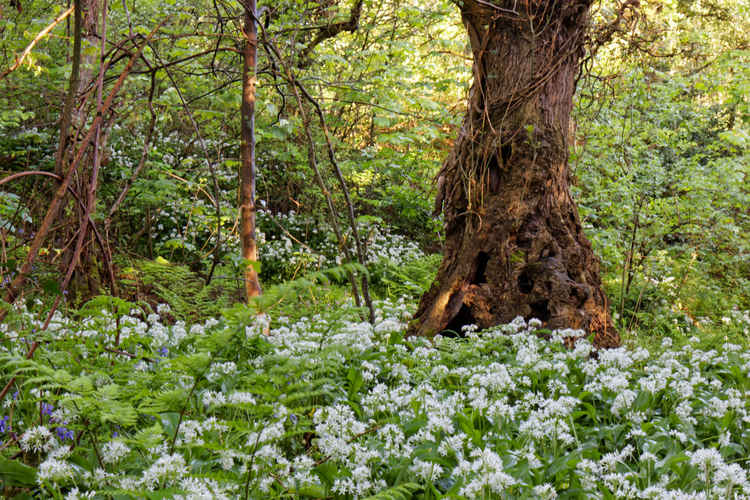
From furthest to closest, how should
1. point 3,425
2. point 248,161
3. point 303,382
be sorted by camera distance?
point 248,161, point 3,425, point 303,382

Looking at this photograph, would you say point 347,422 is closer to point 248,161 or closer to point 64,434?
point 64,434

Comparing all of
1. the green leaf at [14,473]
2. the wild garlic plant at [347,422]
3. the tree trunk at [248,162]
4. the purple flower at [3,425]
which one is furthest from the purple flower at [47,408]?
the tree trunk at [248,162]

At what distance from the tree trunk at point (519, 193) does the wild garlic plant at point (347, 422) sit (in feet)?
1.92

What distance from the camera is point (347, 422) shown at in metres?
2.38

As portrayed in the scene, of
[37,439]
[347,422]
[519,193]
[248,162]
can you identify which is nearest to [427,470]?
[347,422]

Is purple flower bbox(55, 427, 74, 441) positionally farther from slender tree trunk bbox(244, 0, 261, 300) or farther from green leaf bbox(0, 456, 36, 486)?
slender tree trunk bbox(244, 0, 261, 300)

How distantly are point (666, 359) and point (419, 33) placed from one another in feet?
26.1

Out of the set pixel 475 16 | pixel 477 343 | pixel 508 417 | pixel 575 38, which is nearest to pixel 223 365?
pixel 508 417

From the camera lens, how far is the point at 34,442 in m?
1.92

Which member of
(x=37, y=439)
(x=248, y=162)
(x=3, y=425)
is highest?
(x=248, y=162)

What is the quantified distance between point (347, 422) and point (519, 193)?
273 cm

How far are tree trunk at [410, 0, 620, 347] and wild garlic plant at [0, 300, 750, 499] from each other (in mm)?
584

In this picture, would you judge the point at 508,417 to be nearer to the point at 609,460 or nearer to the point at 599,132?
the point at 609,460

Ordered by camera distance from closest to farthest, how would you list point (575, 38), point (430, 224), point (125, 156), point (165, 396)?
point (165, 396)
point (575, 38)
point (125, 156)
point (430, 224)
